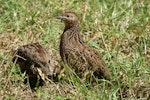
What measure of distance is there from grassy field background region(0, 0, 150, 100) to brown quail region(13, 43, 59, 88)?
0.41ft

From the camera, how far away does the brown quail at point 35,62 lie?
24.5 ft

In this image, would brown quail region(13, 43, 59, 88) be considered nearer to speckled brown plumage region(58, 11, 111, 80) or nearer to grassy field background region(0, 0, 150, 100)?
grassy field background region(0, 0, 150, 100)

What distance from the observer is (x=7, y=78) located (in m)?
7.26

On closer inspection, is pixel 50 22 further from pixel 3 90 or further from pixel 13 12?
pixel 3 90

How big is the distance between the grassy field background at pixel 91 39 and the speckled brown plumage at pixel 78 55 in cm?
21

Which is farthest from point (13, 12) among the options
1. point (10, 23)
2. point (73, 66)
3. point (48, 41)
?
point (73, 66)

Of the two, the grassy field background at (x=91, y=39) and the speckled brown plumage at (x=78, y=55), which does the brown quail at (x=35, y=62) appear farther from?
the speckled brown plumage at (x=78, y=55)

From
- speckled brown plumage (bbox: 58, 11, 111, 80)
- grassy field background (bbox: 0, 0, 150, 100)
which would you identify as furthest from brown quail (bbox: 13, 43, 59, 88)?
speckled brown plumage (bbox: 58, 11, 111, 80)

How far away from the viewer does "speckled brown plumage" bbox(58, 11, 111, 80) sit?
25.1 ft

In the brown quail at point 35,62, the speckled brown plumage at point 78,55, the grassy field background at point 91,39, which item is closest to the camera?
the grassy field background at point 91,39

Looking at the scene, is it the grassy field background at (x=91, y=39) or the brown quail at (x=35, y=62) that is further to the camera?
the brown quail at (x=35, y=62)

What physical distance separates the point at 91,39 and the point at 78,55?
1.00 meters

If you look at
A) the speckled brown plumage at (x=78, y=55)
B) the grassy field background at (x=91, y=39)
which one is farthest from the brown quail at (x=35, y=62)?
the speckled brown plumage at (x=78, y=55)

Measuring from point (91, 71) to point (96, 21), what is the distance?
1640mm
